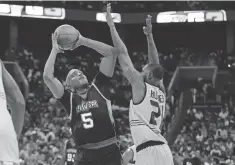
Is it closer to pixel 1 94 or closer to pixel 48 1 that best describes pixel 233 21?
pixel 48 1

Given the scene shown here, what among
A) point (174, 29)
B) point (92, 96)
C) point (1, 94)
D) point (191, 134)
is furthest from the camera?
point (174, 29)

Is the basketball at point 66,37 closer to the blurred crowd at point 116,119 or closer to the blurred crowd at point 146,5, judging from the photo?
the blurred crowd at point 116,119

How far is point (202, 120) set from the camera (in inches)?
766

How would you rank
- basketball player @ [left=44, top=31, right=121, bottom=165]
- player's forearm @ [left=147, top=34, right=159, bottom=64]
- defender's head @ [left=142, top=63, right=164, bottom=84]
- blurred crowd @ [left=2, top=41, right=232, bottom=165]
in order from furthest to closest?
1. blurred crowd @ [left=2, top=41, right=232, bottom=165]
2. player's forearm @ [left=147, top=34, right=159, bottom=64]
3. defender's head @ [left=142, top=63, right=164, bottom=84]
4. basketball player @ [left=44, top=31, right=121, bottom=165]

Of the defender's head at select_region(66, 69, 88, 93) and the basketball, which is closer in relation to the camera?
the basketball

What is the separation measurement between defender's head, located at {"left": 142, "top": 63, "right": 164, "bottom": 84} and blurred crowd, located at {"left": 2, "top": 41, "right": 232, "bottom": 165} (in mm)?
9074

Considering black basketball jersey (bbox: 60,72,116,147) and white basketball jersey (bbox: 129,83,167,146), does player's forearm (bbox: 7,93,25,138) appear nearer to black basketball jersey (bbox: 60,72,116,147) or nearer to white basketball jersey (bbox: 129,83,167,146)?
black basketball jersey (bbox: 60,72,116,147)

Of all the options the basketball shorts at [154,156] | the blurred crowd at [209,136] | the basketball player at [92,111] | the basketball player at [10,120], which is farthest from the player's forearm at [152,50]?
the blurred crowd at [209,136]

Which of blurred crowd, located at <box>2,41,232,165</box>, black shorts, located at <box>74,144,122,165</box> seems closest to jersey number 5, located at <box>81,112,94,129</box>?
black shorts, located at <box>74,144,122,165</box>

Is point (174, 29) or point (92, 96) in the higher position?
point (174, 29)

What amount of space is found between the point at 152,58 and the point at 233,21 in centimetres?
2030

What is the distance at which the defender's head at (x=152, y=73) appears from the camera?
5594 millimetres

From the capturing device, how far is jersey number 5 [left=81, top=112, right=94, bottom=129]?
5227 mm

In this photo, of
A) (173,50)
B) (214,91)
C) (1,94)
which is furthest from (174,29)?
(1,94)
